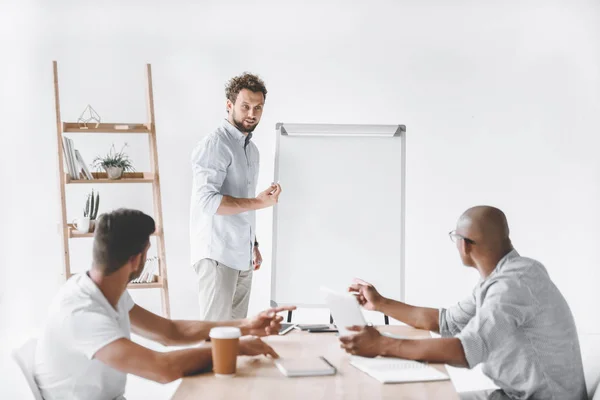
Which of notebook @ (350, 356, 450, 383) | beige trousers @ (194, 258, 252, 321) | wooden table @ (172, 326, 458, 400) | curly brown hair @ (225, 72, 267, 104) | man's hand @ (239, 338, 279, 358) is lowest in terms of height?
beige trousers @ (194, 258, 252, 321)

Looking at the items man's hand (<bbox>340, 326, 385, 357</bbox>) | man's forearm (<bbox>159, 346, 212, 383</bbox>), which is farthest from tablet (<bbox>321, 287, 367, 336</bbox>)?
man's forearm (<bbox>159, 346, 212, 383</bbox>)

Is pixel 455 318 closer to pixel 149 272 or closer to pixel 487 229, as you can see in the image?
pixel 487 229

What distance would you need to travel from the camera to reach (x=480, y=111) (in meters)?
4.34

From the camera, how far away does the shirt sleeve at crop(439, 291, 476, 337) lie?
2219 millimetres

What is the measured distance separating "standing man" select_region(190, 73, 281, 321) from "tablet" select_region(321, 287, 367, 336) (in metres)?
1.12

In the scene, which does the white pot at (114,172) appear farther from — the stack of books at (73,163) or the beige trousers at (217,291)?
the beige trousers at (217,291)

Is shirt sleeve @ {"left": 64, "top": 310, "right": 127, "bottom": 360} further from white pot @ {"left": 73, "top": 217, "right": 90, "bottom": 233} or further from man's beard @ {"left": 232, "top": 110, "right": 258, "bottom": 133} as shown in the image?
white pot @ {"left": 73, "top": 217, "right": 90, "bottom": 233}

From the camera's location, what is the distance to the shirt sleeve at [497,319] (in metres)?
1.76

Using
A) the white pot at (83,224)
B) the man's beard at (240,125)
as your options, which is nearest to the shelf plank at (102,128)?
the white pot at (83,224)

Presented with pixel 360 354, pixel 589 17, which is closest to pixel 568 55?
pixel 589 17

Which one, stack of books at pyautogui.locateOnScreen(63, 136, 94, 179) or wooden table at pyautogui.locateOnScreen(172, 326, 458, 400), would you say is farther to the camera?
stack of books at pyautogui.locateOnScreen(63, 136, 94, 179)

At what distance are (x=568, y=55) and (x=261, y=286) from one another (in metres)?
2.63

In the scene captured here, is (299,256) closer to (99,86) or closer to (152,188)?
(152,188)

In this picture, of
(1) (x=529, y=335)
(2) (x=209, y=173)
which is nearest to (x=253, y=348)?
(1) (x=529, y=335)
